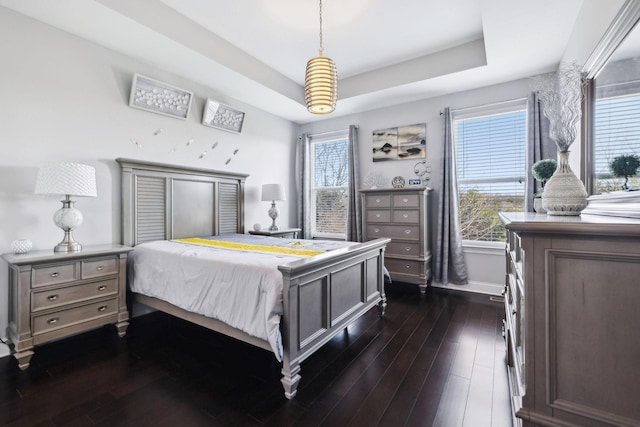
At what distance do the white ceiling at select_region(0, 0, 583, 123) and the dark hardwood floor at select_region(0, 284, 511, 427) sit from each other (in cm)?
271

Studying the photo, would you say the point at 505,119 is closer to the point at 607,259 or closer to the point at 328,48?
A: the point at 328,48

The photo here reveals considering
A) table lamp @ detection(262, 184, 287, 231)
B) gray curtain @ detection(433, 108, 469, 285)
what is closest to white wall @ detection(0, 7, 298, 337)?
table lamp @ detection(262, 184, 287, 231)

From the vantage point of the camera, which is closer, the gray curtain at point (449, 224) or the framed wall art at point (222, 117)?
the framed wall art at point (222, 117)

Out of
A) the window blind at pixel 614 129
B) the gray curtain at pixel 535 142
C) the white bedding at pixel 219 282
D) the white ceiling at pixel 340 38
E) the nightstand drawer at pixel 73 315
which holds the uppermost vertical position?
the white ceiling at pixel 340 38

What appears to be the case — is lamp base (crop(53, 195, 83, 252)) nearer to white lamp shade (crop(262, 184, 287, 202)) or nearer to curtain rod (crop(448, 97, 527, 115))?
white lamp shade (crop(262, 184, 287, 202))

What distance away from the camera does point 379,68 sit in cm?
397

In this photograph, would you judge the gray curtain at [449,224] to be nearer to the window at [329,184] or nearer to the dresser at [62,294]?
the window at [329,184]

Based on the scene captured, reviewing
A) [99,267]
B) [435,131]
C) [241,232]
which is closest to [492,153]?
[435,131]

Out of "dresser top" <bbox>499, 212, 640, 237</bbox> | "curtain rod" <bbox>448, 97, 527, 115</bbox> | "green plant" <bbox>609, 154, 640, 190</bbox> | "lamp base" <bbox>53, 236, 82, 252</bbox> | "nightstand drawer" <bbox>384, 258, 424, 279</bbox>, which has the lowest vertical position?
"nightstand drawer" <bbox>384, 258, 424, 279</bbox>

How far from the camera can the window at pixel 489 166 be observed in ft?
12.2

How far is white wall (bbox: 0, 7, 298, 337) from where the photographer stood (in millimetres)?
2363

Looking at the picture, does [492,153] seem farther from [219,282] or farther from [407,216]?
[219,282]

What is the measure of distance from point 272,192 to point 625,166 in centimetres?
365

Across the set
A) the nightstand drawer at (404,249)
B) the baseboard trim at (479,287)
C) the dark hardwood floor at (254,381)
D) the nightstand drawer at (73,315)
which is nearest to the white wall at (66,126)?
the nightstand drawer at (73,315)
